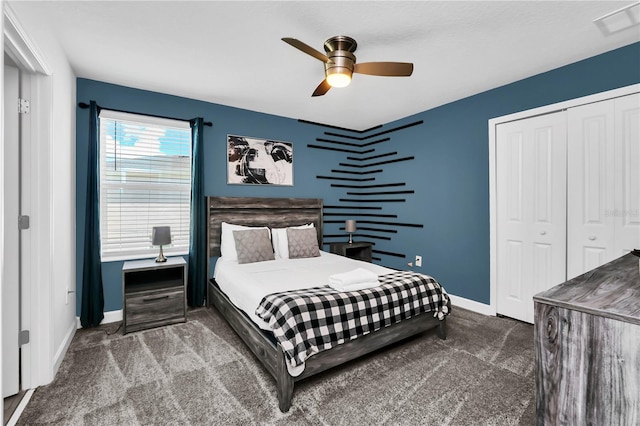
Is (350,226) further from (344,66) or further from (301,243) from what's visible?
(344,66)

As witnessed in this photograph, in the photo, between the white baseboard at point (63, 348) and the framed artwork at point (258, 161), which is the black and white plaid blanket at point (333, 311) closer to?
the white baseboard at point (63, 348)

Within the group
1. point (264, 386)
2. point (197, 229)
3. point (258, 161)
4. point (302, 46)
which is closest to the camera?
point (302, 46)

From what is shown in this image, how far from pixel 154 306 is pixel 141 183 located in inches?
54.1

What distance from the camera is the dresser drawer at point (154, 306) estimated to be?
2828 mm

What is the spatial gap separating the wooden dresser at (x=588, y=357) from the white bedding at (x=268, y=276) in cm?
155

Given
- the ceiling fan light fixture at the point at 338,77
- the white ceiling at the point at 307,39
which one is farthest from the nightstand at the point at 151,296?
the ceiling fan light fixture at the point at 338,77

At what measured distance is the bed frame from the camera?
6.27 ft

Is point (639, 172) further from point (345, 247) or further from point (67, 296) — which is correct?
point (67, 296)

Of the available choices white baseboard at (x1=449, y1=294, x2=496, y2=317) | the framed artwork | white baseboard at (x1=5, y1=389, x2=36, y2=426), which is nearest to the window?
the framed artwork

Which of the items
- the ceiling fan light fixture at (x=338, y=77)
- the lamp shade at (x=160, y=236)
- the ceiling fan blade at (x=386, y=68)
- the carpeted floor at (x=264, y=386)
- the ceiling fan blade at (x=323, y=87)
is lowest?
the carpeted floor at (x=264, y=386)

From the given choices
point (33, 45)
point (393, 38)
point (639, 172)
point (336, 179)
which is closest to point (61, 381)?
point (33, 45)

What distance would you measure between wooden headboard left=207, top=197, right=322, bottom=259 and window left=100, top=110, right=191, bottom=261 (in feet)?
1.00

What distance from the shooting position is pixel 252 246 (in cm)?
333

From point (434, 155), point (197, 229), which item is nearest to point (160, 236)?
point (197, 229)
